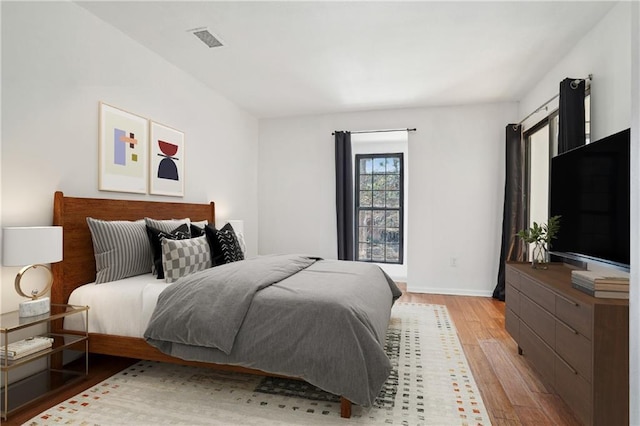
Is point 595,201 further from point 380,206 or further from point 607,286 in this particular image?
point 380,206

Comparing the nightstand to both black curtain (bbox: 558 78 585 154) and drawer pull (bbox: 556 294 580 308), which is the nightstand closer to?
drawer pull (bbox: 556 294 580 308)

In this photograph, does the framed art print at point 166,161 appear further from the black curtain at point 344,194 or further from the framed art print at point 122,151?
the black curtain at point 344,194

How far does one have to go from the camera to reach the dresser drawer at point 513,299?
2777 mm

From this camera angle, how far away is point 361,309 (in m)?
2.05

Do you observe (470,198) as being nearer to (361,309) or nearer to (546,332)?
(546,332)

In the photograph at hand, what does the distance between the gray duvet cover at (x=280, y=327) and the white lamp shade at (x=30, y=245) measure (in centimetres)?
67

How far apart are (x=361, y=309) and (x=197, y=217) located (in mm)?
2548

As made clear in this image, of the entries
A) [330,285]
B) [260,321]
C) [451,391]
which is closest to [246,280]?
[260,321]

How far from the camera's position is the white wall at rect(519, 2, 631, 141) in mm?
2393

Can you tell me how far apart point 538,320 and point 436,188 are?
2869 millimetres

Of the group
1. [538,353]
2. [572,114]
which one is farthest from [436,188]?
[538,353]

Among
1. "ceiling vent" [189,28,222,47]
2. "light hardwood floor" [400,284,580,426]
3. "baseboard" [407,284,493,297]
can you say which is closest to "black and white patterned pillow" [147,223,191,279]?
"ceiling vent" [189,28,222,47]

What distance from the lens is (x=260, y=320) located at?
2.04 meters

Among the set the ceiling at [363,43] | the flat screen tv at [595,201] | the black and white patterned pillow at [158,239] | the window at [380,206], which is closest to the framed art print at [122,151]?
the black and white patterned pillow at [158,239]
